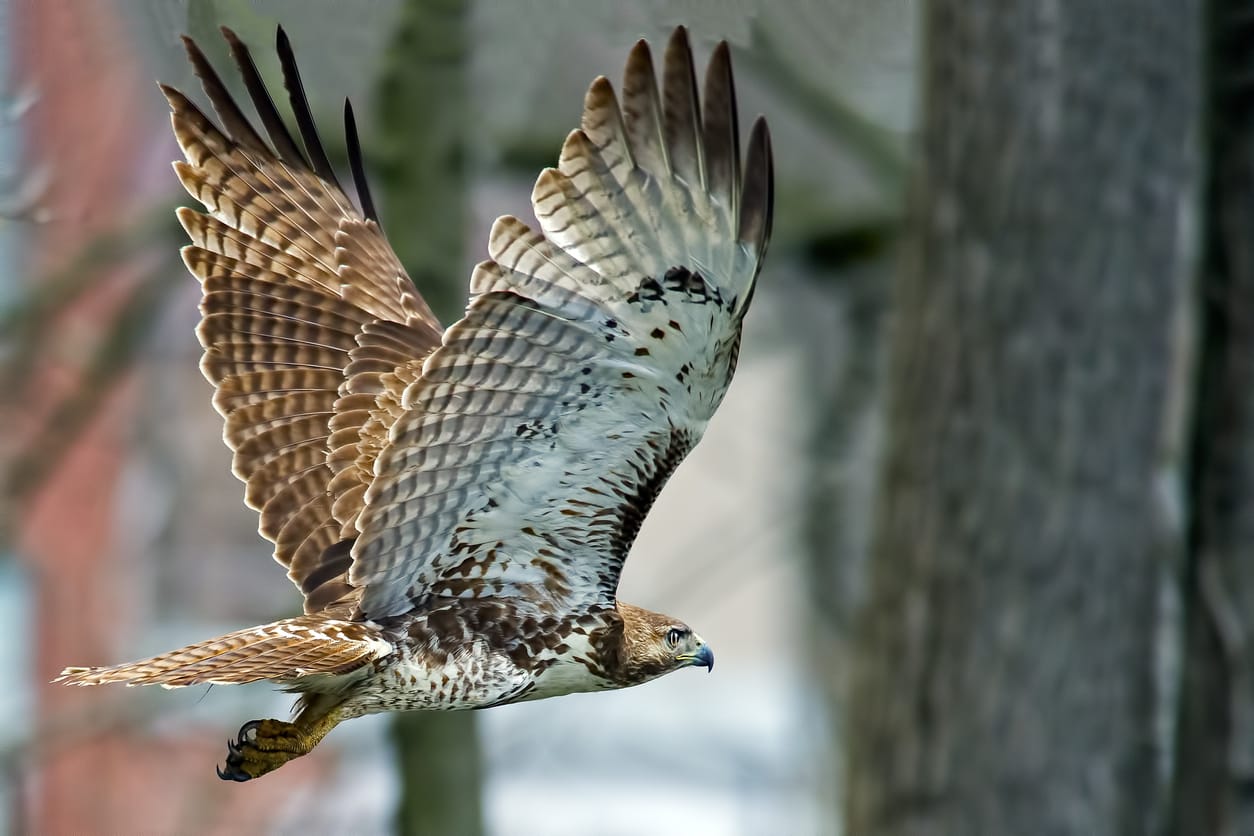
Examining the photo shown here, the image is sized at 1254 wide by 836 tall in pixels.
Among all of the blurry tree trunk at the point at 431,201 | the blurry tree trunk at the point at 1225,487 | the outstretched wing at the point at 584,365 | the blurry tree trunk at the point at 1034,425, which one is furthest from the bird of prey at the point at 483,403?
the blurry tree trunk at the point at 1225,487

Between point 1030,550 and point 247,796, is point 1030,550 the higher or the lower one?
the higher one

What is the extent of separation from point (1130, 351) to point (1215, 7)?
4.52 ft

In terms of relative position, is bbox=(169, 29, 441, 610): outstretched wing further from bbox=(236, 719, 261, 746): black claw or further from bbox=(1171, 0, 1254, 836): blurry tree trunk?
bbox=(1171, 0, 1254, 836): blurry tree trunk

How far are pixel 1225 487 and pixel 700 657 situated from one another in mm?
3529

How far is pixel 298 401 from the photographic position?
3.10m

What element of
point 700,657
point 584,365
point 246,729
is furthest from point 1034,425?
point 246,729

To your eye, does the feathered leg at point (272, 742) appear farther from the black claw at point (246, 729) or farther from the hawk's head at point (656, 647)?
the hawk's head at point (656, 647)

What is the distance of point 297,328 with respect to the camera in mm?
3135

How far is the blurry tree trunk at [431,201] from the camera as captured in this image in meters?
5.07

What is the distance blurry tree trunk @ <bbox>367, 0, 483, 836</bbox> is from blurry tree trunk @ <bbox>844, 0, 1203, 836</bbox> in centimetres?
177

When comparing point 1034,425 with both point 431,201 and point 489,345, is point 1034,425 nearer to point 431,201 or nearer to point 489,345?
point 431,201

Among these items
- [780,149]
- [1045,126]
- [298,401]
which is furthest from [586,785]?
[298,401]

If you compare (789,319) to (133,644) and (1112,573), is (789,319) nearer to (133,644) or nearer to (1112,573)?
(1112,573)

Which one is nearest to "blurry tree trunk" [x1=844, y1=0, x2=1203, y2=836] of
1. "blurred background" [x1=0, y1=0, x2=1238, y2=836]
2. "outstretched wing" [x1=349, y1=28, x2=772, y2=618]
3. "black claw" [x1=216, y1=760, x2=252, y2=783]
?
"blurred background" [x1=0, y1=0, x2=1238, y2=836]
